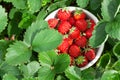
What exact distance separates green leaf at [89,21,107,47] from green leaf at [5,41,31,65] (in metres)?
0.22

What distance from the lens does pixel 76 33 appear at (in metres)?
1.29

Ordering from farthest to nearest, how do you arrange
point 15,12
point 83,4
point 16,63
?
point 15,12 < point 83,4 < point 16,63

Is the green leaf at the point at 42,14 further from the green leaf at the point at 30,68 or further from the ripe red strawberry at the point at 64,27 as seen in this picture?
the green leaf at the point at 30,68

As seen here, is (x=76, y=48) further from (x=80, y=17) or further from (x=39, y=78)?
(x=39, y=78)

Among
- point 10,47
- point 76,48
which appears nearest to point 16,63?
point 10,47

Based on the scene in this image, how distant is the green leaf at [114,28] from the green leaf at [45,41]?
166 millimetres

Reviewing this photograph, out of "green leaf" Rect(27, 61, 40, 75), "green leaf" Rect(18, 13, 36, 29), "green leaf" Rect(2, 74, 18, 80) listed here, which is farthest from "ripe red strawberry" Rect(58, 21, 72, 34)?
"green leaf" Rect(2, 74, 18, 80)

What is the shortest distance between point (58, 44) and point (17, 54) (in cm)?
13

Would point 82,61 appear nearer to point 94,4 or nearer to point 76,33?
point 76,33

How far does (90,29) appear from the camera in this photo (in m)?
1.31

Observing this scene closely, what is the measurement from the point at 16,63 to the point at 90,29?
353mm

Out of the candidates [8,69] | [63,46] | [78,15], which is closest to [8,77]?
[8,69]

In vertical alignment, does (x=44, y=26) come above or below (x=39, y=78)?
above

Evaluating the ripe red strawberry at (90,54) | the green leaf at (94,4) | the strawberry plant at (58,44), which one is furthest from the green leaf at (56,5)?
the ripe red strawberry at (90,54)
